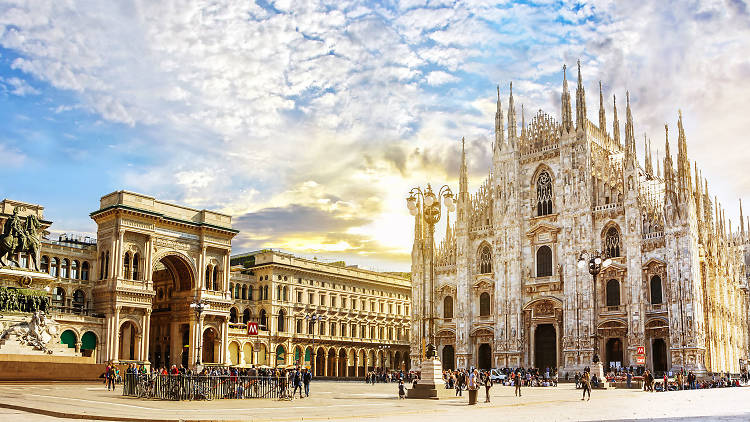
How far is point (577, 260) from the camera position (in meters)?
59.5

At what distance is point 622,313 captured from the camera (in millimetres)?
56938

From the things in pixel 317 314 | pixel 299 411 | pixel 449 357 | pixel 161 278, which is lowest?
pixel 449 357

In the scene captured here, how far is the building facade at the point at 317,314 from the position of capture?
72.7m

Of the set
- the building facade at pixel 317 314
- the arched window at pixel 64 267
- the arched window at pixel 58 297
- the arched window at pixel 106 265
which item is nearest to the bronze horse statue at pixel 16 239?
the arched window at pixel 106 265

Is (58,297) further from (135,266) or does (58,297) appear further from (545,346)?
(545,346)

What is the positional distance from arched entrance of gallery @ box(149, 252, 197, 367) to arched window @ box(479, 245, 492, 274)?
2617 cm

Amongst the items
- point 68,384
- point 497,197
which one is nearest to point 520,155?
point 497,197

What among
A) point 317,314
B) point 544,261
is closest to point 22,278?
point 317,314

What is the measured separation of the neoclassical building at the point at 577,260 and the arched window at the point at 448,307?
0.36ft

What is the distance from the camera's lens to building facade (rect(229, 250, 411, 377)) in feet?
238

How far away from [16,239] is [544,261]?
41936mm

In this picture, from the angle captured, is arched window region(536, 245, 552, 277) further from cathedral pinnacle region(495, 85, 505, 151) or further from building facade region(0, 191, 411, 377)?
building facade region(0, 191, 411, 377)

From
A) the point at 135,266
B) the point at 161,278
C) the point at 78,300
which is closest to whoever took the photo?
the point at 78,300

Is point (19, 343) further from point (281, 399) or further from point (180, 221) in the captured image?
point (180, 221)
